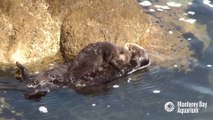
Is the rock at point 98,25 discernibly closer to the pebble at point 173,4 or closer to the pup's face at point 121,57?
the pup's face at point 121,57

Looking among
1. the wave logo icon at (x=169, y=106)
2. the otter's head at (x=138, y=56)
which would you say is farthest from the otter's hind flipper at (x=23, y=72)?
the wave logo icon at (x=169, y=106)

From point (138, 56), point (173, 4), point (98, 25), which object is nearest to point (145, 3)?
point (173, 4)

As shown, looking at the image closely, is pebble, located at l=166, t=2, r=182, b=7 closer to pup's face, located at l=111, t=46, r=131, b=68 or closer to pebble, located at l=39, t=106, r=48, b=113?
pup's face, located at l=111, t=46, r=131, b=68

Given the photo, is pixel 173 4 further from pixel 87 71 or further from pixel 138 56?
pixel 87 71

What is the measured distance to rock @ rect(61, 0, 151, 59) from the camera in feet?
28.4

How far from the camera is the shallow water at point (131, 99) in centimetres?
733

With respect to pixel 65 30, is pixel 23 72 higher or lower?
lower

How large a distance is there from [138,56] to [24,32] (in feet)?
6.23

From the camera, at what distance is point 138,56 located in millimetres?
8445

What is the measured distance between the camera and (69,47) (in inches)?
341

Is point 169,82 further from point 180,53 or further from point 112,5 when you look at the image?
point 112,5

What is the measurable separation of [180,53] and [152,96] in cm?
147

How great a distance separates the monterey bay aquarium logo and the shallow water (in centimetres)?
5

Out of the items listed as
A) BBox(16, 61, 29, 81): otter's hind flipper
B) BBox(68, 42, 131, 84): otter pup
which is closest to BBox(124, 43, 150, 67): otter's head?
BBox(68, 42, 131, 84): otter pup
